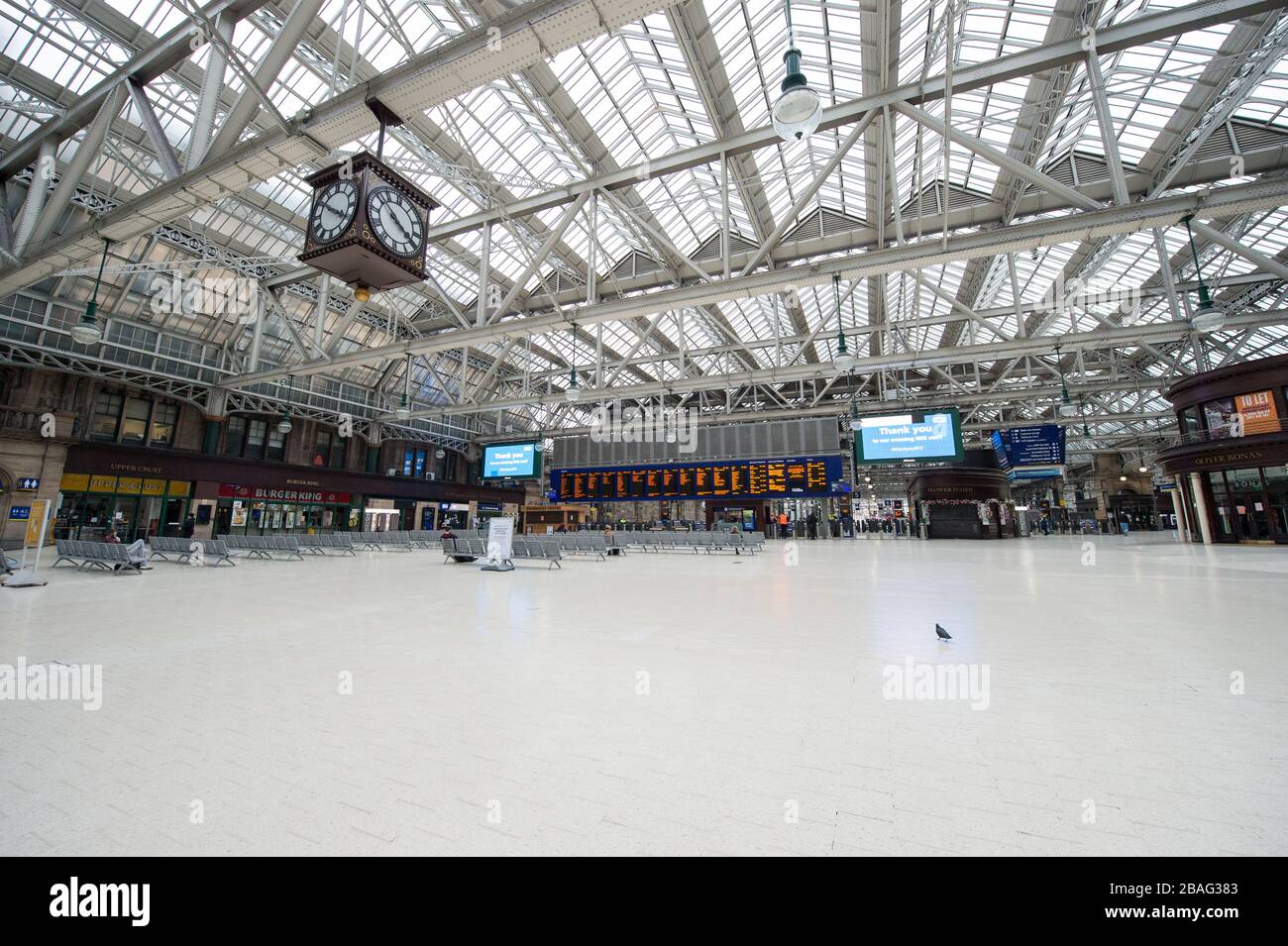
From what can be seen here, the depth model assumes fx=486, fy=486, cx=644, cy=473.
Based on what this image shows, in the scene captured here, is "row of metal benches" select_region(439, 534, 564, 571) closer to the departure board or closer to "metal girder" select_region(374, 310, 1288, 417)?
"metal girder" select_region(374, 310, 1288, 417)

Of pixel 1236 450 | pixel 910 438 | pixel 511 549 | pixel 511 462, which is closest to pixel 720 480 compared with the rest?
pixel 910 438

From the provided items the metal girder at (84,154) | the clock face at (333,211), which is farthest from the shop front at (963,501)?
the metal girder at (84,154)

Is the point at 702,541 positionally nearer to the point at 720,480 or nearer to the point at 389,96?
the point at 720,480

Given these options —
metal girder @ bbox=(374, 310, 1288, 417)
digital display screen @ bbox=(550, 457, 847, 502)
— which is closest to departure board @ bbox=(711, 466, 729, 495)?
digital display screen @ bbox=(550, 457, 847, 502)

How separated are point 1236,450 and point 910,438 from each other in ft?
37.7

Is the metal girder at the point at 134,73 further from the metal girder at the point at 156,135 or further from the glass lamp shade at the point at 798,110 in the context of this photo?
the glass lamp shade at the point at 798,110

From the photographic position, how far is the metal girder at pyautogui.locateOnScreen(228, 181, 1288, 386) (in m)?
7.74

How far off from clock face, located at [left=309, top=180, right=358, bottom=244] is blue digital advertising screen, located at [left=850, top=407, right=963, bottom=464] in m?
17.8

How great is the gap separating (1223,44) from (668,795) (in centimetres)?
1658

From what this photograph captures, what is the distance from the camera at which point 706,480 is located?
974 inches

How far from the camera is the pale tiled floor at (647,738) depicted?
1.79 metres

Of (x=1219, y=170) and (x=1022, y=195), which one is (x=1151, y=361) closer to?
(x=1219, y=170)
